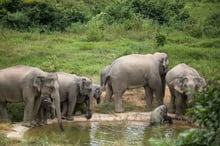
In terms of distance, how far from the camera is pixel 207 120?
4.12 metres

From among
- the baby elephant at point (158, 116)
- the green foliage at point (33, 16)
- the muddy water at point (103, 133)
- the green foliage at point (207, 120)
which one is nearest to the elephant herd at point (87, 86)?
the muddy water at point (103, 133)

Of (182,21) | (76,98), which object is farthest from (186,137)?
(182,21)

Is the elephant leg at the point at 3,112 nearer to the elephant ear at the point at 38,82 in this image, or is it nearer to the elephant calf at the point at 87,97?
the elephant ear at the point at 38,82

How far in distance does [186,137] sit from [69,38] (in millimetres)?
16783

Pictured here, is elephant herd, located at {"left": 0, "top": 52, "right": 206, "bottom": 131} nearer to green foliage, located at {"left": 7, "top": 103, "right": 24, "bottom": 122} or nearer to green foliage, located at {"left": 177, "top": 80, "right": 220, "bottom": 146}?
green foliage, located at {"left": 7, "top": 103, "right": 24, "bottom": 122}

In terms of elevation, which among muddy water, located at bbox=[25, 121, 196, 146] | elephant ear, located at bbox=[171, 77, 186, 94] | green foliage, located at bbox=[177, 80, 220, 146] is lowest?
muddy water, located at bbox=[25, 121, 196, 146]

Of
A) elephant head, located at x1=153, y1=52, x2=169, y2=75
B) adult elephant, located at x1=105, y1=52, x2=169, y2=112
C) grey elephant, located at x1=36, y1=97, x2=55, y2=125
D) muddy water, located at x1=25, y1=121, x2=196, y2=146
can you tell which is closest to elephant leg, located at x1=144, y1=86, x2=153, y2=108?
adult elephant, located at x1=105, y1=52, x2=169, y2=112

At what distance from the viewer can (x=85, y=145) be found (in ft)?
33.7

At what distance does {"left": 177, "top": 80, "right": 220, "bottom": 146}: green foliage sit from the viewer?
400 cm

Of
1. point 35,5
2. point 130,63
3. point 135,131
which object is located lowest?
point 135,131

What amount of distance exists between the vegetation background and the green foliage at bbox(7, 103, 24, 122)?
2.92m

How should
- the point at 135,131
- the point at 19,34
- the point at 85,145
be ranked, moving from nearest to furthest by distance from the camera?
the point at 85,145
the point at 135,131
the point at 19,34

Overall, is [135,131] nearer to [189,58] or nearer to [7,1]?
[189,58]

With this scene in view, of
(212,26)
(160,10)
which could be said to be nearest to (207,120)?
(212,26)
